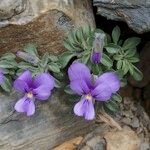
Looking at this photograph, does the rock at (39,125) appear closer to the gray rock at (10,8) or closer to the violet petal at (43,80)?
the violet petal at (43,80)

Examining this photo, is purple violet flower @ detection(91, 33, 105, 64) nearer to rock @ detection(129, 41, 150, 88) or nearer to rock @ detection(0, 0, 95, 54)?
rock @ detection(0, 0, 95, 54)

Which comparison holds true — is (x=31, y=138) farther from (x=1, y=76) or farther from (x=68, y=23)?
(x=68, y=23)

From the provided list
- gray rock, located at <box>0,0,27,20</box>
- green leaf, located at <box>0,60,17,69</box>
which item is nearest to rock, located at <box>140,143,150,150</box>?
green leaf, located at <box>0,60,17,69</box>

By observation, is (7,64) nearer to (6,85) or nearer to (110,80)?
(6,85)

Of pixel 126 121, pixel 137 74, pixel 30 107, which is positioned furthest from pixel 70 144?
pixel 137 74

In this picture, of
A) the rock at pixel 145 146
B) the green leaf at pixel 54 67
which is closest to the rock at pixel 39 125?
the green leaf at pixel 54 67
